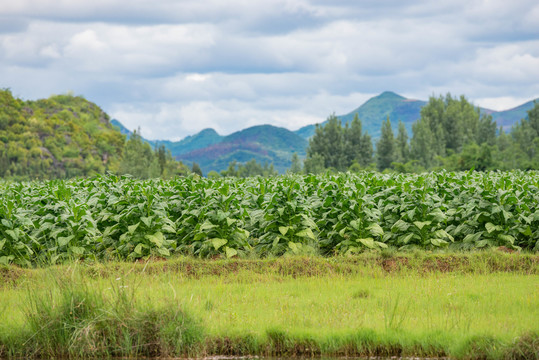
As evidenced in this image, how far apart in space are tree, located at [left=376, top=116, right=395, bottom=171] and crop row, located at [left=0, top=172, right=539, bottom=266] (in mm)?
80199

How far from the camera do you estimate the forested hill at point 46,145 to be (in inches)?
6122

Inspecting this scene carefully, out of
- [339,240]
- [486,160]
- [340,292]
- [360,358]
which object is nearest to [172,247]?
[339,240]

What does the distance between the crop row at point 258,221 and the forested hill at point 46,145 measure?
456ft

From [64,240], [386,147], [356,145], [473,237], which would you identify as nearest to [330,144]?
[356,145]

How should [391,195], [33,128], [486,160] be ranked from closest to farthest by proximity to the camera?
[391,195], [486,160], [33,128]

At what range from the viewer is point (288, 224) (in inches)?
526

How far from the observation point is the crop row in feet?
43.0

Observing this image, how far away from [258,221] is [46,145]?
564 ft

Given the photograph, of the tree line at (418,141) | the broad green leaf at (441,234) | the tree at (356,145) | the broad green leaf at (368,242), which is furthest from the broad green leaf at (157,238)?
the tree at (356,145)

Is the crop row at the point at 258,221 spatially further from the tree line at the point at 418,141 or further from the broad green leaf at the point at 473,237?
the tree line at the point at 418,141

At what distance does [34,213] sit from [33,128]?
6878 inches

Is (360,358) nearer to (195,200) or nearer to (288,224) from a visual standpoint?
(288,224)

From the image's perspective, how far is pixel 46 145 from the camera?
172 m

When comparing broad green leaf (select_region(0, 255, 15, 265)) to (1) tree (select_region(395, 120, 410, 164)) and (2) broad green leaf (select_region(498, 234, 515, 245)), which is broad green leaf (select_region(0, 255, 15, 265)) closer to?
(2) broad green leaf (select_region(498, 234, 515, 245))
